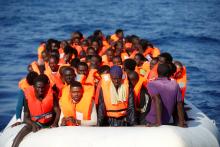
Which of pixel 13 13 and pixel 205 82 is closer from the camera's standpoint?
pixel 205 82

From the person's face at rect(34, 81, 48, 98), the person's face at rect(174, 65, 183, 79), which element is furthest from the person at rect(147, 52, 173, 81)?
the person's face at rect(34, 81, 48, 98)

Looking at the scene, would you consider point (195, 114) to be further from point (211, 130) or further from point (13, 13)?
point (13, 13)

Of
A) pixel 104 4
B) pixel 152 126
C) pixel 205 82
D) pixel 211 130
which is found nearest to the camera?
pixel 152 126

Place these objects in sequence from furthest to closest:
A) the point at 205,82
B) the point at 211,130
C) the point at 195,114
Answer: the point at 205,82 → the point at 195,114 → the point at 211,130

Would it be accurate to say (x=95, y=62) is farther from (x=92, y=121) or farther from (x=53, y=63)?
(x=92, y=121)

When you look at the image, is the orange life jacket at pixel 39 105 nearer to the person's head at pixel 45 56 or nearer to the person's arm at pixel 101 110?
the person's arm at pixel 101 110

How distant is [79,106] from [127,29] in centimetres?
2042

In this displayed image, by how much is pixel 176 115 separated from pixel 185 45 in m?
16.0

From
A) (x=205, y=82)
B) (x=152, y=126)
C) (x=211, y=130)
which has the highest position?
(x=152, y=126)

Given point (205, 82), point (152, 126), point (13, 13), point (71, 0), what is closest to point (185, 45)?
point (205, 82)

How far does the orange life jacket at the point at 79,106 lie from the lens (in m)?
5.32

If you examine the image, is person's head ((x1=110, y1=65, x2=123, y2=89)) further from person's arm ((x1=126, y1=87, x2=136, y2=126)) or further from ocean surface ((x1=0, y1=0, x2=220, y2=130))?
ocean surface ((x1=0, y1=0, x2=220, y2=130))

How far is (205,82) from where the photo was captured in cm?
1413

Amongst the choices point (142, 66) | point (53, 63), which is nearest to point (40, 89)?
point (53, 63)
